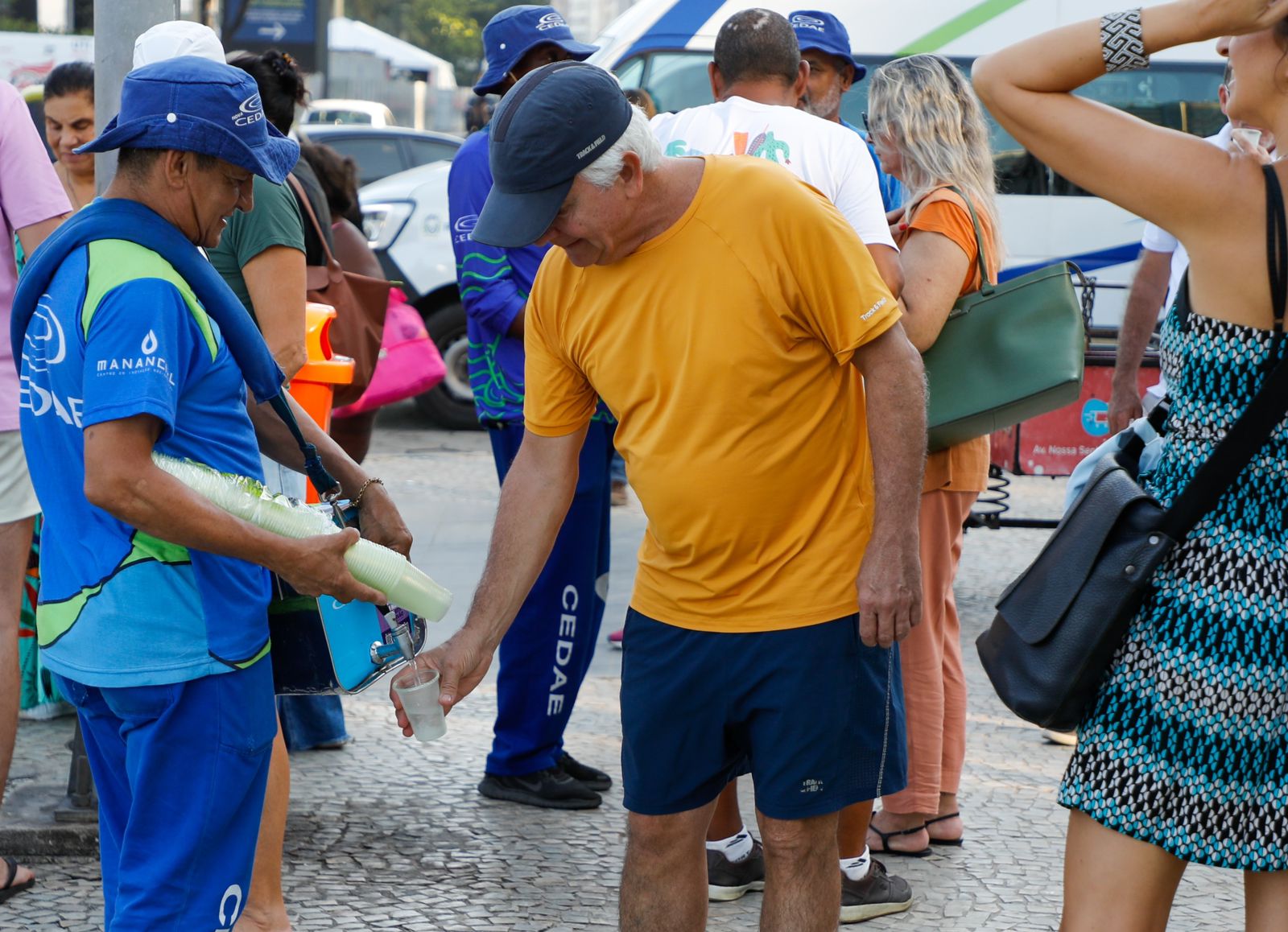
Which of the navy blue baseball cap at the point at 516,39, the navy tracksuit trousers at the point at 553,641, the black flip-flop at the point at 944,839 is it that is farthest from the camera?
the navy blue baseball cap at the point at 516,39

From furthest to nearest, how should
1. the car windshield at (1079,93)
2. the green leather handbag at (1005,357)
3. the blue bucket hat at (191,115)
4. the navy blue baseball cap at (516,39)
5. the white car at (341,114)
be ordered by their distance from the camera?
the white car at (341,114) → the car windshield at (1079,93) → the navy blue baseball cap at (516,39) → the green leather handbag at (1005,357) → the blue bucket hat at (191,115)

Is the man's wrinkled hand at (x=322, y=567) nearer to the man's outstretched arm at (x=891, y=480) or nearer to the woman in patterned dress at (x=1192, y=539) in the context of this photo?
the man's outstretched arm at (x=891, y=480)

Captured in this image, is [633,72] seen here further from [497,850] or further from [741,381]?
[741,381]

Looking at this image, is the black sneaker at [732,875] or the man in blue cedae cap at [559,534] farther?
the man in blue cedae cap at [559,534]

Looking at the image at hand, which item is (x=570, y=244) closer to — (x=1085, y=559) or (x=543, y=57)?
(x=1085, y=559)

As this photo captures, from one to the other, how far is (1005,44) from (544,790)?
732 cm

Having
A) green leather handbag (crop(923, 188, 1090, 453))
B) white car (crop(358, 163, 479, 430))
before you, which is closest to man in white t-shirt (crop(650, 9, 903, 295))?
green leather handbag (crop(923, 188, 1090, 453))

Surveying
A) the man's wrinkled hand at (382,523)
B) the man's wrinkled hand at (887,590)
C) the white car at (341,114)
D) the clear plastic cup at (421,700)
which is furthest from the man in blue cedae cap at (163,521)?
the white car at (341,114)

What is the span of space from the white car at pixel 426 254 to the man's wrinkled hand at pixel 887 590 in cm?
797

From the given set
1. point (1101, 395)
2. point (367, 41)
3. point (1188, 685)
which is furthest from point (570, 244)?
point (367, 41)

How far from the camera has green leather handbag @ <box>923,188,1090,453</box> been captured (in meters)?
3.60

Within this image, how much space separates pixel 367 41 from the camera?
36.5 meters

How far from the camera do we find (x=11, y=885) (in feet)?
11.9

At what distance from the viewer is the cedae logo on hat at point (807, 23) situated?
4.95 metres
